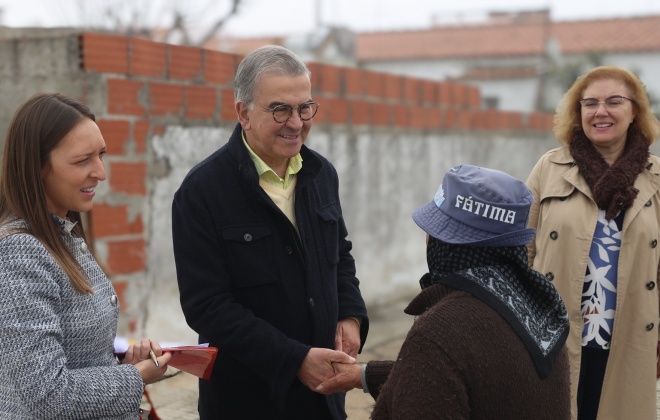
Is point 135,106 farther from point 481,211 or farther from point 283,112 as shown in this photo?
point 481,211

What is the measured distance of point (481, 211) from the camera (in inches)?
75.9

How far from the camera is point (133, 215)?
186 inches

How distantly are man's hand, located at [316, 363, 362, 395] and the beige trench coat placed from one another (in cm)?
132

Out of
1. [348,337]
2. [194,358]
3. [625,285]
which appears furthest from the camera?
[625,285]

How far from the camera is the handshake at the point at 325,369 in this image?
2492 mm

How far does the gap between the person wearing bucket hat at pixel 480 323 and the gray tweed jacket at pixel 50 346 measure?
2.35 ft

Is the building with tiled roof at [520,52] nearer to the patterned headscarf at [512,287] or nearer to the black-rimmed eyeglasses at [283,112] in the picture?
the black-rimmed eyeglasses at [283,112]

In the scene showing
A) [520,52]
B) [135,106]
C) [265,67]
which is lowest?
[135,106]

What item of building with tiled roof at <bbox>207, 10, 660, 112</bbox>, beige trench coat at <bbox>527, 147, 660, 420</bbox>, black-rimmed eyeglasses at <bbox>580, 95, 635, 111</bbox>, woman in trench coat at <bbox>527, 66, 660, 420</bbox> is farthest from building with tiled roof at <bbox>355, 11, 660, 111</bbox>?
beige trench coat at <bbox>527, 147, 660, 420</bbox>

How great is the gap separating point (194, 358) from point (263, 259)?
1.36 ft

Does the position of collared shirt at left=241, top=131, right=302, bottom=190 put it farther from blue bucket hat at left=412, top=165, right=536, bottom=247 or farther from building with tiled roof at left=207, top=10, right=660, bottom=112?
building with tiled roof at left=207, top=10, right=660, bottom=112

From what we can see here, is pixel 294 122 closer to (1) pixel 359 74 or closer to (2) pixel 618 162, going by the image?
(2) pixel 618 162

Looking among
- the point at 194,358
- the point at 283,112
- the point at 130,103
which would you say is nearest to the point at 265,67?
the point at 283,112

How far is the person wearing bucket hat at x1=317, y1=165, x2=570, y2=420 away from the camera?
1779mm
